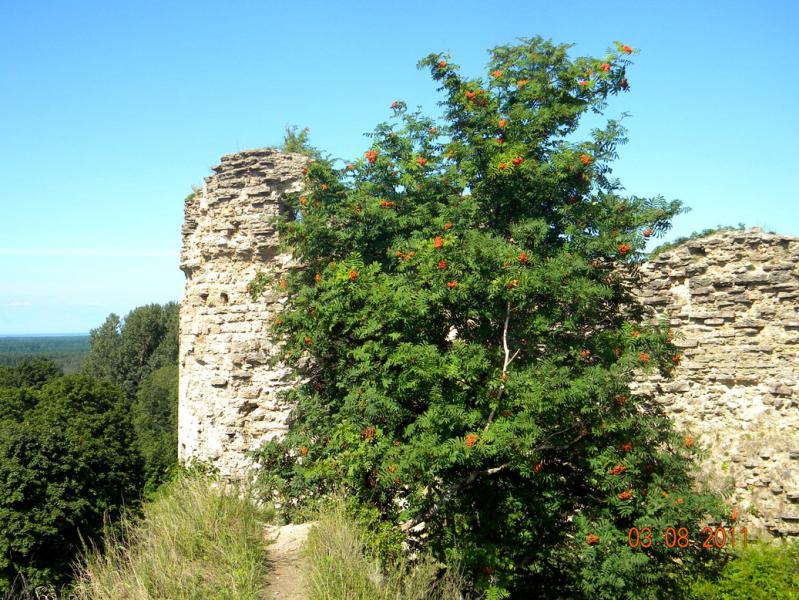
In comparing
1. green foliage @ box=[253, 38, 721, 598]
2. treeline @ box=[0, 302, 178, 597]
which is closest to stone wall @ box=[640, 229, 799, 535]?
green foliage @ box=[253, 38, 721, 598]

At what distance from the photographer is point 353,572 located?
4.91 metres

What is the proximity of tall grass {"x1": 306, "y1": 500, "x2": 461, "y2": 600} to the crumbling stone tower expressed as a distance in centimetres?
286

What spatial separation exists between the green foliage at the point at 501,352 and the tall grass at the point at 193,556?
0.87 meters

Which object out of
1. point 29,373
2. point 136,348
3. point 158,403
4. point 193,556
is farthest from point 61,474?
point 136,348

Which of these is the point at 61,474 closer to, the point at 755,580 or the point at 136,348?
the point at 755,580

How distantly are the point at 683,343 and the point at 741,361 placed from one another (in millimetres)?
710

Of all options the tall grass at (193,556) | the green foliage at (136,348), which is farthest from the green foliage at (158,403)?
the tall grass at (193,556)


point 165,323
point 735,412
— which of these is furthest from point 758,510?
point 165,323

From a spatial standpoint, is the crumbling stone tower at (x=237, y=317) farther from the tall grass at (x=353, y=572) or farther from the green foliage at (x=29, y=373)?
the green foliage at (x=29, y=373)

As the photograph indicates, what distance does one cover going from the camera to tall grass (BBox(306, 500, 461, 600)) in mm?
4797

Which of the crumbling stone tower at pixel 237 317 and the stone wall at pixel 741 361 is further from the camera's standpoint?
the crumbling stone tower at pixel 237 317

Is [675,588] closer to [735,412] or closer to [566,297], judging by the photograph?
[735,412]

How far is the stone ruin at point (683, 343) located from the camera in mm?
7629
